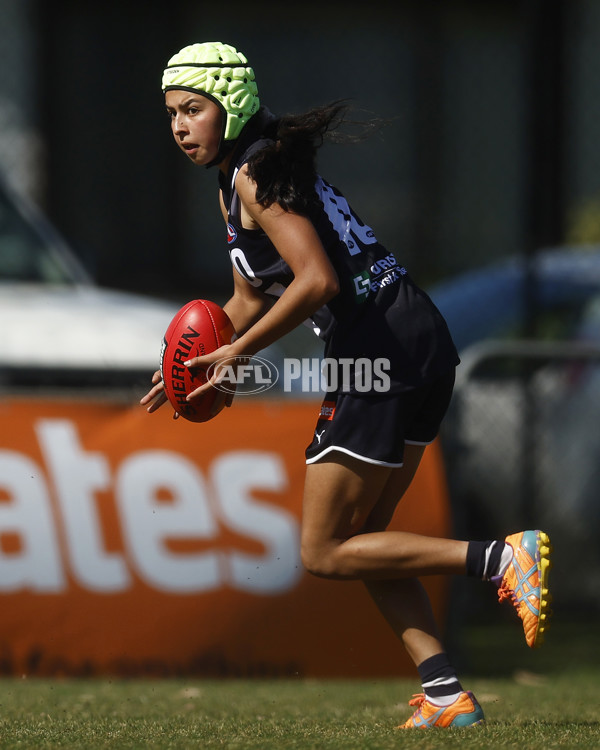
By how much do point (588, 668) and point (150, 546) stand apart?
7.83ft

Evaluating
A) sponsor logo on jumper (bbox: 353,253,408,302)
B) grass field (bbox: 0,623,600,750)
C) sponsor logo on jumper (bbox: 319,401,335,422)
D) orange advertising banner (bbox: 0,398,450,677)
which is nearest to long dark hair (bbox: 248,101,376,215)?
sponsor logo on jumper (bbox: 353,253,408,302)

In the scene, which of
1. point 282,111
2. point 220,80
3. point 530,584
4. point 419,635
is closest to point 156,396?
point 220,80

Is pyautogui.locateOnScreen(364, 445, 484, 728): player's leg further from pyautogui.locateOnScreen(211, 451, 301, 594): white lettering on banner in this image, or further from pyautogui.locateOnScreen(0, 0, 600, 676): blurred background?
pyautogui.locateOnScreen(0, 0, 600, 676): blurred background

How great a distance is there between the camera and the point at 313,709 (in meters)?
5.44

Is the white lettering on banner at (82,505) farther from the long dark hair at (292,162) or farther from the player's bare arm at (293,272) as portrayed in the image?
the long dark hair at (292,162)

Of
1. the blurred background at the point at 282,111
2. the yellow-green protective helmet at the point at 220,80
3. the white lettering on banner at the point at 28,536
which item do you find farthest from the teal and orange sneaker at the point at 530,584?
the blurred background at the point at 282,111

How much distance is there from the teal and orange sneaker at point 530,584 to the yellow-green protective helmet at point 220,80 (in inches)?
65.3

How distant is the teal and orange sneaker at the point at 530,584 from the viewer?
4395mm

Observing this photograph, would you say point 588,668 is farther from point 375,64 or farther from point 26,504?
point 375,64

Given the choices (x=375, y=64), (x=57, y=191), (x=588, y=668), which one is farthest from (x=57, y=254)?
(x=375, y=64)

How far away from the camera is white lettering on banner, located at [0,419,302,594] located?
6.38m

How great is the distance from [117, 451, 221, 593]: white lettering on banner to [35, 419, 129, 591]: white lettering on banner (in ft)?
0.36

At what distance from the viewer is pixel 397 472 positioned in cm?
468

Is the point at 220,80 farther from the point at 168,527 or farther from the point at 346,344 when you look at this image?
the point at 168,527
